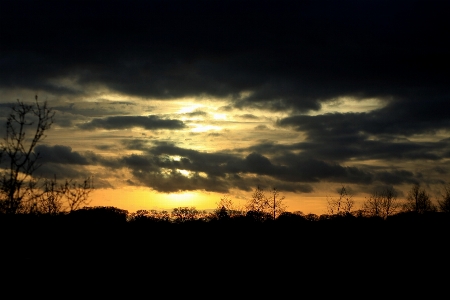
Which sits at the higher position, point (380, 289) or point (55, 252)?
point (55, 252)

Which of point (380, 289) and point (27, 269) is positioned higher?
point (27, 269)

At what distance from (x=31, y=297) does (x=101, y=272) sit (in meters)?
8.52

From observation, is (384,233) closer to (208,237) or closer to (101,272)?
(208,237)

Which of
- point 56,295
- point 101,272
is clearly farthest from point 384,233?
point 56,295

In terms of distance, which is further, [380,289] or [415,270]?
[415,270]

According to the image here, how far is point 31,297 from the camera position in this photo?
20.5 meters

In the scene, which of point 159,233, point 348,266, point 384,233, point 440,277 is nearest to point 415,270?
point 440,277

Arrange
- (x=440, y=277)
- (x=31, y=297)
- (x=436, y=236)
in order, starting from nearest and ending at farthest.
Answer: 1. (x=31, y=297)
2. (x=440, y=277)
3. (x=436, y=236)

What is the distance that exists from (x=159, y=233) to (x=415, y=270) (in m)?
34.6

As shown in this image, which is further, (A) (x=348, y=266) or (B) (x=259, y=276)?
(A) (x=348, y=266)

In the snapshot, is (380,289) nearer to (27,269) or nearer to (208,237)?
(27,269)

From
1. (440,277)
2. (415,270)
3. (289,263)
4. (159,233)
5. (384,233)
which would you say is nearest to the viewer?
(440,277)

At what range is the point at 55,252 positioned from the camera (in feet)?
105

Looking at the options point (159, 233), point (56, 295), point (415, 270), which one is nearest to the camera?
point (56, 295)
